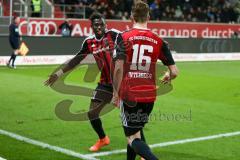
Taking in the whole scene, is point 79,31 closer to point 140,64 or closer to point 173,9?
point 173,9

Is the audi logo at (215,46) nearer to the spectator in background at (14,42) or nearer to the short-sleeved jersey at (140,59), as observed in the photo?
the spectator in background at (14,42)

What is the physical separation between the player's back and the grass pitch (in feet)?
5.53

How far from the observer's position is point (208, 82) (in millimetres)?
17078

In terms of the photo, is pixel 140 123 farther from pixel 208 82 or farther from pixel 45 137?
pixel 208 82

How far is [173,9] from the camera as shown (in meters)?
34.8

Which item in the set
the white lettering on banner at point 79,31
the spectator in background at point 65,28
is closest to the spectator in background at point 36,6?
the spectator in background at point 65,28

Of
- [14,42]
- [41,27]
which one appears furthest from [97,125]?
[41,27]

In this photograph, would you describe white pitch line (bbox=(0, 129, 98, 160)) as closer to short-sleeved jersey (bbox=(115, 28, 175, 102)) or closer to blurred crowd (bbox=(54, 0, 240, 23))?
short-sleeved jersey (bbox=(115, 28, 175, 102))

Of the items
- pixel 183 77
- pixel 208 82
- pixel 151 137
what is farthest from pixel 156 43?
pixel 183 77

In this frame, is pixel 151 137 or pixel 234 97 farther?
pixel 234 97

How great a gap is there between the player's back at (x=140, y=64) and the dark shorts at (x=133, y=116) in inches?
3.3

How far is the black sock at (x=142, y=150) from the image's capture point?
5213mm

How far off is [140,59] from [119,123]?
165 inches

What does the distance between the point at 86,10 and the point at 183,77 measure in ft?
43.3
